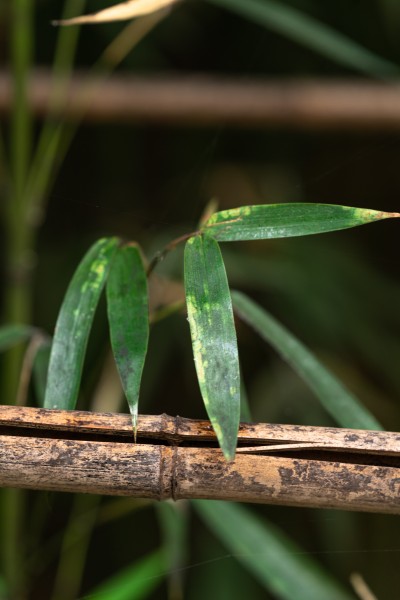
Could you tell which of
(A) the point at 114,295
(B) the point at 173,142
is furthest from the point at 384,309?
(A) the point at 114,295

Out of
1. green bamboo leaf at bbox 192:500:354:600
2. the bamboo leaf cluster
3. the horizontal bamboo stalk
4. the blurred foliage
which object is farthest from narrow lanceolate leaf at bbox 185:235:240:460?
the horizontal bamboo stalk

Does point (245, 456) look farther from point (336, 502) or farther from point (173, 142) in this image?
point (173, 142)

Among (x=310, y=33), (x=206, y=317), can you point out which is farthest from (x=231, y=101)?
(x=206, y=317)

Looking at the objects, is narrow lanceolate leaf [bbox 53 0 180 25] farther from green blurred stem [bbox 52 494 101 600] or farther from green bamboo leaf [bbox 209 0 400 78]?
green blurred stem [bbox 52 494 101 600]

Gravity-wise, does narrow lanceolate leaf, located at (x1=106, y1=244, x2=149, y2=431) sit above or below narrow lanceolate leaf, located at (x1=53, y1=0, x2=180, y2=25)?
below

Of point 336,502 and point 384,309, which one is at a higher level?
point 384,309
